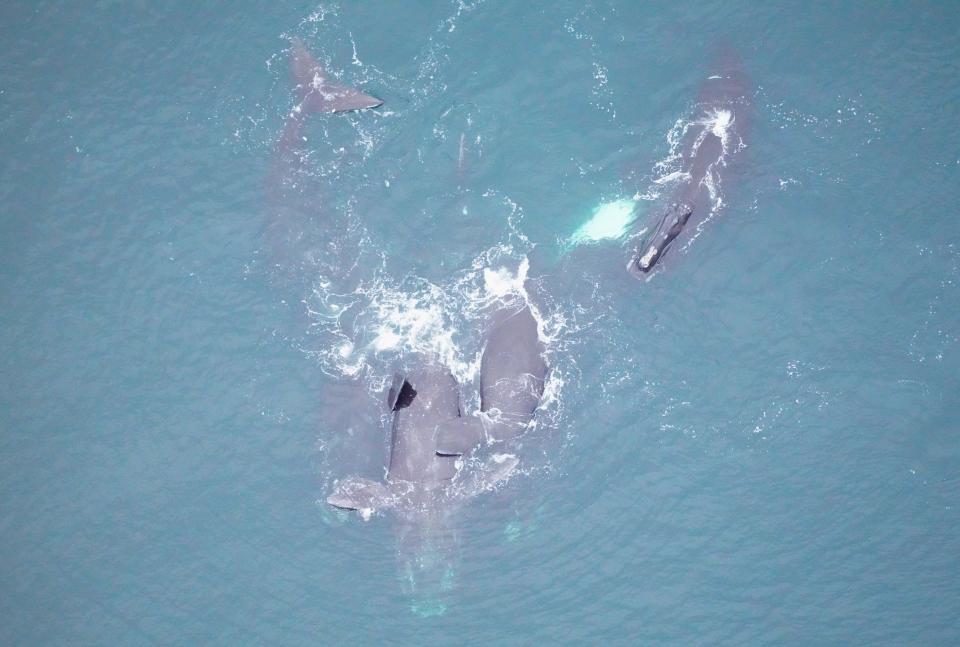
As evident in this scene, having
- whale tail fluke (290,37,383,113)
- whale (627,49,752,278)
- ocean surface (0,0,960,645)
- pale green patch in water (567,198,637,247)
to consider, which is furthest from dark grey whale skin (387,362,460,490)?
whale tail fluke (290,37,383,113)

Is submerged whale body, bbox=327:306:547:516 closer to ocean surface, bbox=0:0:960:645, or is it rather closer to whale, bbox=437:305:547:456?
whale, bbox=437:305:547:456

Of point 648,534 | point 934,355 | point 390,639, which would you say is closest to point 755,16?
point 934,355

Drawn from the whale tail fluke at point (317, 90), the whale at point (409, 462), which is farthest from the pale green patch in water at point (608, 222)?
the whale tail fluke at point (317, 90)

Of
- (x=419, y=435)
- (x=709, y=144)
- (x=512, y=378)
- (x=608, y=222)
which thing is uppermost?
(x=709, y=144)

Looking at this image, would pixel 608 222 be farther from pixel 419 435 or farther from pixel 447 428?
pixel 419 435

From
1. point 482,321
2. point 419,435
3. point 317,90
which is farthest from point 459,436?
point 317,90

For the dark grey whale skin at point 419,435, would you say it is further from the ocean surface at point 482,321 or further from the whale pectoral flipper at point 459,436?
the ocean surface at point 482,321
